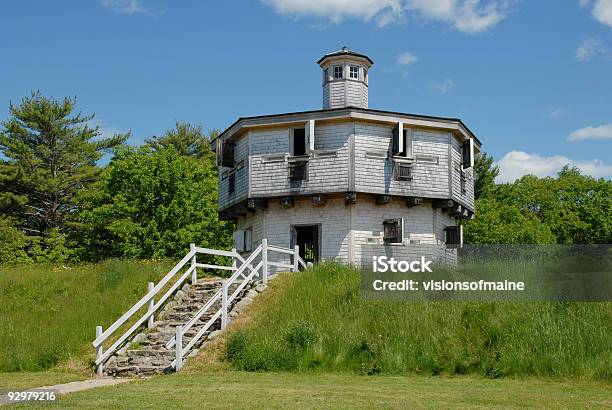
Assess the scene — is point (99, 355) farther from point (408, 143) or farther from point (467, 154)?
point (467, 154)

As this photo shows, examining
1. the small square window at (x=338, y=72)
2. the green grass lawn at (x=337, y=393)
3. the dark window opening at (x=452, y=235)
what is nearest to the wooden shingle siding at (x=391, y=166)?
the dark window opening at (x=452, y=235)

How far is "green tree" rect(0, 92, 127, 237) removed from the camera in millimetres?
52500

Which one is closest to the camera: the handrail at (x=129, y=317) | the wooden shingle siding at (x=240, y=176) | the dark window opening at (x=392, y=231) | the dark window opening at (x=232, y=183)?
the handrail at (x=129, y=317)

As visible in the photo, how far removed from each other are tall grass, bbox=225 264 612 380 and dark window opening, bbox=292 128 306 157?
1038cm

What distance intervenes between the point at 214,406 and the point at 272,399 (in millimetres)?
1092

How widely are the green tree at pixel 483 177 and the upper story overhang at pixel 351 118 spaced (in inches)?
1380

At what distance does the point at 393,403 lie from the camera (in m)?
12.0

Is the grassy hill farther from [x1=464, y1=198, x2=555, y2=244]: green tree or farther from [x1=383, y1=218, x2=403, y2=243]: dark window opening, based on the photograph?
[x1=464, y1=198, x2=555, y2=244]: green tree

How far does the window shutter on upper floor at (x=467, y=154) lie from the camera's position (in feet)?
98.5

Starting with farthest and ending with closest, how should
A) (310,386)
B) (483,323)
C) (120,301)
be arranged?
(120,301) < (483,323) < (310,386)

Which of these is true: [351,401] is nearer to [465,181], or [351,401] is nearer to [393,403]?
[393,403]

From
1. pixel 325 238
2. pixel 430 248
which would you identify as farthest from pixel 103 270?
pixel 430 248

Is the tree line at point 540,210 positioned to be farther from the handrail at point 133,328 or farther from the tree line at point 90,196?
the handrail at point 133,328

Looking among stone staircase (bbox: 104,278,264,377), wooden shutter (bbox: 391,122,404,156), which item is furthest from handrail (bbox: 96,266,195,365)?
wooden shutter (bbox: 391,122,404,156)
